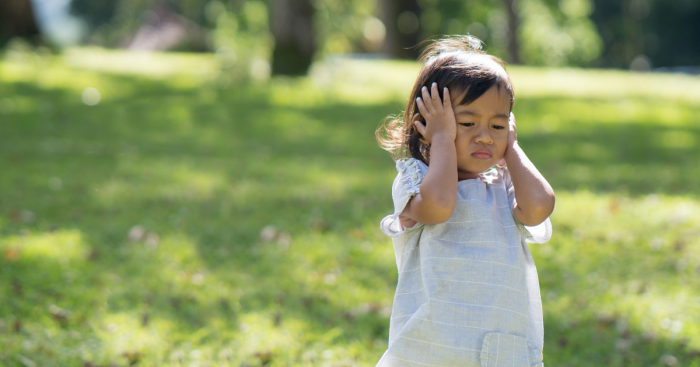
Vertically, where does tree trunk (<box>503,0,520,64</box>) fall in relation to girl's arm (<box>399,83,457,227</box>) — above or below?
below

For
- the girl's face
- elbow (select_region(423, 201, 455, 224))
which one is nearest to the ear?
the girl's face

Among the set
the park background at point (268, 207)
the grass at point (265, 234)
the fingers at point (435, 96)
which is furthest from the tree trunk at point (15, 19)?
the fingers at point (435, 96)

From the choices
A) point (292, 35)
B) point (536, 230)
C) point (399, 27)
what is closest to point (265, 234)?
point (536, 230)

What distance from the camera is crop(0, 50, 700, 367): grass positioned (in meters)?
3.54

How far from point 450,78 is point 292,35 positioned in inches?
471

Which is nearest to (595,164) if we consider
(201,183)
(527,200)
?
(201,183)

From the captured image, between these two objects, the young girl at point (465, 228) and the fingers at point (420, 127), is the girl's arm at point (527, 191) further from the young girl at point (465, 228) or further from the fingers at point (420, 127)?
the fingers at point (420, 127)

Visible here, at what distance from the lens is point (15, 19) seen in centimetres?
1428

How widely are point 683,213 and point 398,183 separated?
4625 millimetres

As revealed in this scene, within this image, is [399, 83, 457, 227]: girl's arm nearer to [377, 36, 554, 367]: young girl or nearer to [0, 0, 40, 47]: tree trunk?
[377, 36, 554, 367]: young girl

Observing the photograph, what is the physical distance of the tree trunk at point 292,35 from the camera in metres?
13.4

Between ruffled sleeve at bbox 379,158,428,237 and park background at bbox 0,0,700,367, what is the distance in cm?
146

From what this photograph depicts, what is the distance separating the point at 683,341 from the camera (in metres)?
3.59

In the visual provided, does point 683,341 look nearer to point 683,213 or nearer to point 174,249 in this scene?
point 683,213
